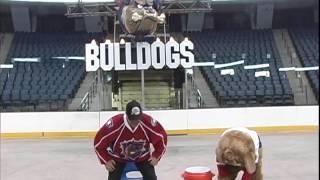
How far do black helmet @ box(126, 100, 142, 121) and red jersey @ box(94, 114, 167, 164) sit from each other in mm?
116

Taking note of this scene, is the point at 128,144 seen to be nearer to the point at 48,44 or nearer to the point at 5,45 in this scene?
the point at 48,44

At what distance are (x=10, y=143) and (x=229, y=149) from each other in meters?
9.89

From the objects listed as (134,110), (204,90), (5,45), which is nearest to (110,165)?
(134,110)

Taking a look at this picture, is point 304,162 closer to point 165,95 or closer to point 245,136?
point 245,136

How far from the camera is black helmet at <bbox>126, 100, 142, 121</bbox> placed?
3590mm

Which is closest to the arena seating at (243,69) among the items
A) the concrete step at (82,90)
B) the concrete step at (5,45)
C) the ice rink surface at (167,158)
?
the ice rink surface at (167,158)

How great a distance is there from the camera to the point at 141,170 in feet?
12.4

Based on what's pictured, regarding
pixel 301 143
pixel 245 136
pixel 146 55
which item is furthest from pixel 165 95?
pixel 245 136

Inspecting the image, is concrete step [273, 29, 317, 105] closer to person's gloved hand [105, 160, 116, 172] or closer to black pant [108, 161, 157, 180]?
black pant [108, 161, 157, 180]

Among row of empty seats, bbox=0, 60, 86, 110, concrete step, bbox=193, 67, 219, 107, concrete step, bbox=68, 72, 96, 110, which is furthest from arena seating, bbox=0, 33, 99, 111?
concrete step, bbox=193, 67, 219, 107

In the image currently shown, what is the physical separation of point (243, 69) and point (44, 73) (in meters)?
6.72

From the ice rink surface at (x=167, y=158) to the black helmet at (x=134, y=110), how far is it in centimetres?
333

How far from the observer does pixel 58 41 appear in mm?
23078

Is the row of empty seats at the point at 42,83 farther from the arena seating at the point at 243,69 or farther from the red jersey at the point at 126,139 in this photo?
the red jersey at the point at 126,139
